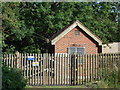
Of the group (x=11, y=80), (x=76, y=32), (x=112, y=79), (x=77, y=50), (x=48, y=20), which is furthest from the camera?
(x=48, y=20)

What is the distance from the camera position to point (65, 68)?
13.1m

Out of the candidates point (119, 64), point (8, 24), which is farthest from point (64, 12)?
point (119, 64)

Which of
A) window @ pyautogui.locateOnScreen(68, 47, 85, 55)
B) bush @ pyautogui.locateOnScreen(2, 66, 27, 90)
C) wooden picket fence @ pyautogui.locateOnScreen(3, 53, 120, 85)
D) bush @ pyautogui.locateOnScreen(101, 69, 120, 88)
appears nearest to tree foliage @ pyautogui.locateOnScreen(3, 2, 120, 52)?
window @ pyautogui.locateOnScreen(68, 47, 85, 55)

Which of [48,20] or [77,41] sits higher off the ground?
[48,20]

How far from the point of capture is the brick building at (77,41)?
712 inches

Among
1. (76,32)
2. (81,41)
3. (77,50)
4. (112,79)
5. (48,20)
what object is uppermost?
(48,20)

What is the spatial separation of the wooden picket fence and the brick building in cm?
493

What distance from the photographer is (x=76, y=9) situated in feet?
81.7

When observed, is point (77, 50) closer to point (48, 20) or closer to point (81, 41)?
point (81, 41)

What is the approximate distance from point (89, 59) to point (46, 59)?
7.08ft

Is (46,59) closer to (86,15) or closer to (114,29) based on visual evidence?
(86,15)

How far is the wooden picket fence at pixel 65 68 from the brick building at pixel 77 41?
4930mm

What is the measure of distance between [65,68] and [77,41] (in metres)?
5.59

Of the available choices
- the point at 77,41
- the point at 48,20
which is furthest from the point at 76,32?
the point at 48,20
